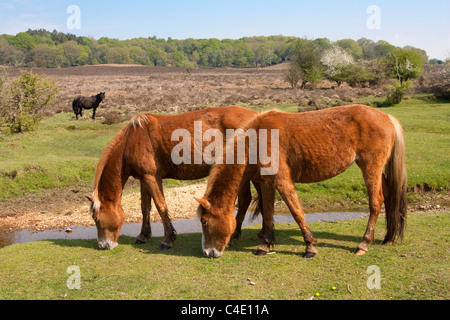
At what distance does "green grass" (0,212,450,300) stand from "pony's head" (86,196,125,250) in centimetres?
20

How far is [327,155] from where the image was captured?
658cm

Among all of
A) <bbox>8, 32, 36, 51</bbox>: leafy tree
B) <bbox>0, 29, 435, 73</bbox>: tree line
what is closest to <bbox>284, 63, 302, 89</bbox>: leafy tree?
<bbox>0, 29, 435, 73</bbox>: tree line

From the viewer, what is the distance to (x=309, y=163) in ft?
21.7

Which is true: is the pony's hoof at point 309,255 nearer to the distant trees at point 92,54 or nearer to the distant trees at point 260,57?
the distant trees at point 260,57

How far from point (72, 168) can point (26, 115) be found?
7543 mm

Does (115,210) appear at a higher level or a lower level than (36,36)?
lower

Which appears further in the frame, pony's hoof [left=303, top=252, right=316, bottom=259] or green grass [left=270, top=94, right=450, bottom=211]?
green grass [left=270, top=94, right=450, bottom=211]

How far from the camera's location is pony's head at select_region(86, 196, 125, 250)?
280 inches

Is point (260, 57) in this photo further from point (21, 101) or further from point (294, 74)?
point (21, 101)

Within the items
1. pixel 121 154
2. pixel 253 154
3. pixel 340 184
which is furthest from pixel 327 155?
pixel 340 184

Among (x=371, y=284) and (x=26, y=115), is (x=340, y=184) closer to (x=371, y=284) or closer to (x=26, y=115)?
(x=371, y=284)

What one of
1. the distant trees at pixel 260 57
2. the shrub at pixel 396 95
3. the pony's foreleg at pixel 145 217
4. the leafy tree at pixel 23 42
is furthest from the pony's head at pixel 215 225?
the leafy tree at pixel 23 42

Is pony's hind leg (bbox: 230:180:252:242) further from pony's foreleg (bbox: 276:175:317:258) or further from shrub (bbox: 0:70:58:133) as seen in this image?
shrub (bbox: 0:70:58:133)

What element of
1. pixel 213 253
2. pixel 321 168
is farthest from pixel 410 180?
pixel 213 253
